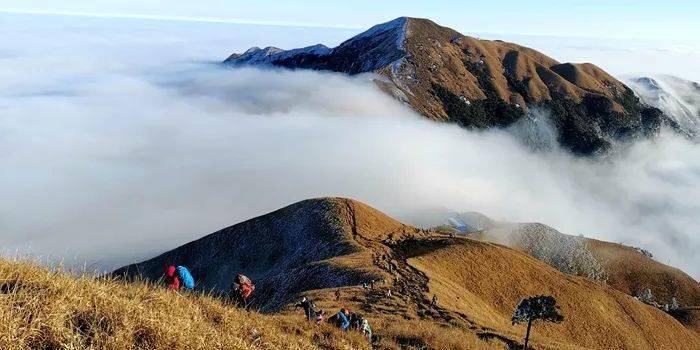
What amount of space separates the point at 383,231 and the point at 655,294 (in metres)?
76.8

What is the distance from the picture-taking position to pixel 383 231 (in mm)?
67188

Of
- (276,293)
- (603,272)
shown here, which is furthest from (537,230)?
(276,293)

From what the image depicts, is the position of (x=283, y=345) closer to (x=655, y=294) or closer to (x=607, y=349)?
(x=607, y=349)

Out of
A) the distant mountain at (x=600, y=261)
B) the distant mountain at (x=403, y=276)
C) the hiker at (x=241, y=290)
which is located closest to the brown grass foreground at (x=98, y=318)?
the hiker at (x=241, y=290)

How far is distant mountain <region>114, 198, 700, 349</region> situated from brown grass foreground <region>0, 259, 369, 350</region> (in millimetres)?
21526

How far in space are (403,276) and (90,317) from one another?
126 ft

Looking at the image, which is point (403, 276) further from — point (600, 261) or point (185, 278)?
point (600, 261)

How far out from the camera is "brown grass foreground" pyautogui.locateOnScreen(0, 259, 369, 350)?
6844 millimetres

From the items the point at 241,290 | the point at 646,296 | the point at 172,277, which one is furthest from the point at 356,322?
the point at 646,296

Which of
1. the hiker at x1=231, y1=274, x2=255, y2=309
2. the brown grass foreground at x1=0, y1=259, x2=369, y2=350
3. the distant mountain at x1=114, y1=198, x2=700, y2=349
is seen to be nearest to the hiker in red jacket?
the hiker at x1=231, y1=274, x2=255, y2=309

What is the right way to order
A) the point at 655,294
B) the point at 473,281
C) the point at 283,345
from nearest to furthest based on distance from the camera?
the point at 283,345 < the point at 473,281 < the point at 655,294

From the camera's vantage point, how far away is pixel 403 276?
4438cm

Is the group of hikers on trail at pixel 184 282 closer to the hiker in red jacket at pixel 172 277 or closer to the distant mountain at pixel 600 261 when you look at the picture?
the hiker in red jacket at pixel 172 277

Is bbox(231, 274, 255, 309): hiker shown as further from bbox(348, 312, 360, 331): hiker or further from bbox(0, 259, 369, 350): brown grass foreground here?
bbox(0, 259, 369, 350): brown grass foreground
